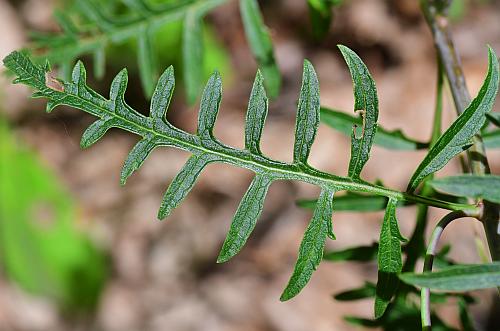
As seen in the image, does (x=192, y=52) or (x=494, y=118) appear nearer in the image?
(x=494, y=118)

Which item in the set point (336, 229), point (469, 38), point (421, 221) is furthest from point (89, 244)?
point (421, 221)

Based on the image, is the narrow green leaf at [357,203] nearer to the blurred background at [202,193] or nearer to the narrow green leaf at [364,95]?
the narrow green leaf at [364,95]

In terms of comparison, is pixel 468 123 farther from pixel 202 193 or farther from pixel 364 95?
pixel 202 193

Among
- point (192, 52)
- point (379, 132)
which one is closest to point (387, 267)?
point (379, 132)

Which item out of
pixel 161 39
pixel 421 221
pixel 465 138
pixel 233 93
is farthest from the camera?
pixel 233 93

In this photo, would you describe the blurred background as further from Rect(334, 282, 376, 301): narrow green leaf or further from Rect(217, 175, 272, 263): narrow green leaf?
Rect(217, 175, 272, 263): narrow green leaf

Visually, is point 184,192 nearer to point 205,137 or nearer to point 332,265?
point 205,137
